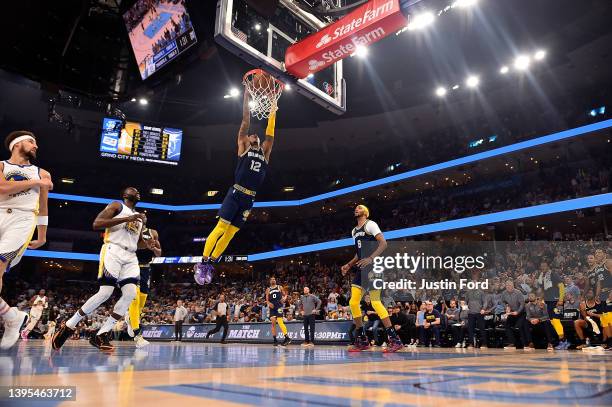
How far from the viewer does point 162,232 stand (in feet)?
117

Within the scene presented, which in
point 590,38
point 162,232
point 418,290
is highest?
point 590,38

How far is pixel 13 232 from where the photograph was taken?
3.77 meters

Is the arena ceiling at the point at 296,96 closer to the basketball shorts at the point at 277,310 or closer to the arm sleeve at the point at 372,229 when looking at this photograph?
the arm sleeve at the point at 372,229

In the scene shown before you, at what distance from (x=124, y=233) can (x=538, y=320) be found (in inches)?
386

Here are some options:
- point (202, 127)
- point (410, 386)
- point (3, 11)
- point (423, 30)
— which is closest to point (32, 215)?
point (410, 386)

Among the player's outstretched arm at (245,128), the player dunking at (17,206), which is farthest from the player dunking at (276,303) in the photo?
the player dunking at (17,206)

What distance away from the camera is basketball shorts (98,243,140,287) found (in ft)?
18.3

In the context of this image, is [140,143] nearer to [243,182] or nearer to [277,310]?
[277,310]

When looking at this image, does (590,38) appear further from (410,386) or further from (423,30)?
(410,386)

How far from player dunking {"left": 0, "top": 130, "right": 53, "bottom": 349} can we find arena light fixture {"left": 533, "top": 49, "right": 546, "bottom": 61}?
75.1ft

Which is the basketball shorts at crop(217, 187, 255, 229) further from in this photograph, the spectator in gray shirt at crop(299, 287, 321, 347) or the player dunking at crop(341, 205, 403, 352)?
the spectator in gray shirt at crop(299, 287, 321, 347)

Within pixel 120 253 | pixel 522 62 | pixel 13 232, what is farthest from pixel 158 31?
pixel 522 62

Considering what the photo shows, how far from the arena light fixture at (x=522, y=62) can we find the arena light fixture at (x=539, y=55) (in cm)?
32

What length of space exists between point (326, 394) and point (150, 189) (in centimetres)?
3505
